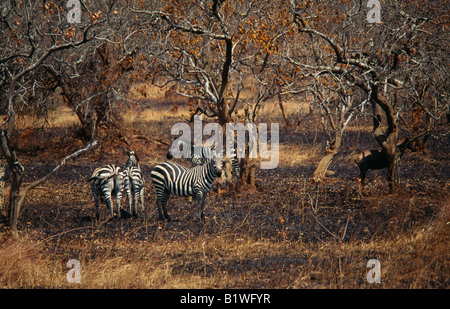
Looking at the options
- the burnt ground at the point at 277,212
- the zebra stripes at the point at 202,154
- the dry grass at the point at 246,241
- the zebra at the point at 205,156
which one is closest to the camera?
the dry grass at the point at 246,241

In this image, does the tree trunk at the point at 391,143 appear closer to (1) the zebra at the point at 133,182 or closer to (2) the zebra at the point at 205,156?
(2) the zebra at the point at 205,156

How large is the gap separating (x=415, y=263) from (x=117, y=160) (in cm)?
1258

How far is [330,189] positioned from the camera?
1404 centimetres

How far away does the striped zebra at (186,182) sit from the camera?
1130 centimetres

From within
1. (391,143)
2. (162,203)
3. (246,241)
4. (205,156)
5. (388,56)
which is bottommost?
(246,241)

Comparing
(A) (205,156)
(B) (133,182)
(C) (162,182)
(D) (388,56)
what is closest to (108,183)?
(B) (133,182)

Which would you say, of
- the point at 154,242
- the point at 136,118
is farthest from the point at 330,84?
the point at 136,118

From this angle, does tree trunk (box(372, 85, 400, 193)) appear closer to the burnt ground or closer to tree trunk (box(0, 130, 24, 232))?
the burnt ground

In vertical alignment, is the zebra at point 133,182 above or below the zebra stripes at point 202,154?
below

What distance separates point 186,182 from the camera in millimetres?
11422

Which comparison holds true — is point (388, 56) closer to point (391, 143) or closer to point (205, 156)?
point (391, 143)

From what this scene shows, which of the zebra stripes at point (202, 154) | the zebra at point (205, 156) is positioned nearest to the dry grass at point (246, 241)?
the zebra at point (205, 156)

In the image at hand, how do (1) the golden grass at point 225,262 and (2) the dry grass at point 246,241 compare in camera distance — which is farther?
(2) the dry grass at point 246,241

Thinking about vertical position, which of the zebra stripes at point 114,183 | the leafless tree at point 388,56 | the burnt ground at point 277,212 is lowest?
the burnt ground at point 277,212
